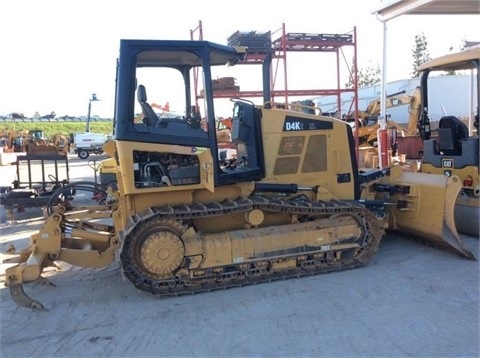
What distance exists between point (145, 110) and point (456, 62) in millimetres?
5231

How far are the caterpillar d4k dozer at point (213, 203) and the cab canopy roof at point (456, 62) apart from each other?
7.76 ft

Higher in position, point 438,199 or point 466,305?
point 438,199

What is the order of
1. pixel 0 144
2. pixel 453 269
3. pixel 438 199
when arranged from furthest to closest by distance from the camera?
pixel 0 144 < pixel 438 199 < pixel 453 269

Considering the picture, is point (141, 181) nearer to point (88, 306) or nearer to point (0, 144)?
point (88, 306)

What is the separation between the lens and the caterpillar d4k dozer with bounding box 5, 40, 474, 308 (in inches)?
194

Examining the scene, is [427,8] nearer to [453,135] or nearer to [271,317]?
[453,135]

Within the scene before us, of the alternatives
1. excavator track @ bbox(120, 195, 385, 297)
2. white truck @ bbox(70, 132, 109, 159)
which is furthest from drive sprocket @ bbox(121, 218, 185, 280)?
white truck @ bbox(70, 132, 109, 159)

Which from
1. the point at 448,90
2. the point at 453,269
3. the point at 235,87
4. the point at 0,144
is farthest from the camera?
the point at 0,144

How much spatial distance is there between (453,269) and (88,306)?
4201mm

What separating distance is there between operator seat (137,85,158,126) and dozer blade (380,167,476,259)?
11.7 feet

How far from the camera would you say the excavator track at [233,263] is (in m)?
4.86

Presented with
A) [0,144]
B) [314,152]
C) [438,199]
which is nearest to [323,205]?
[314,152]

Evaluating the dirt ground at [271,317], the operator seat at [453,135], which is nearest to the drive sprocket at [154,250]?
the dirt ground at [271,317]

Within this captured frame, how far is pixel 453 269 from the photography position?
17.9 feet
